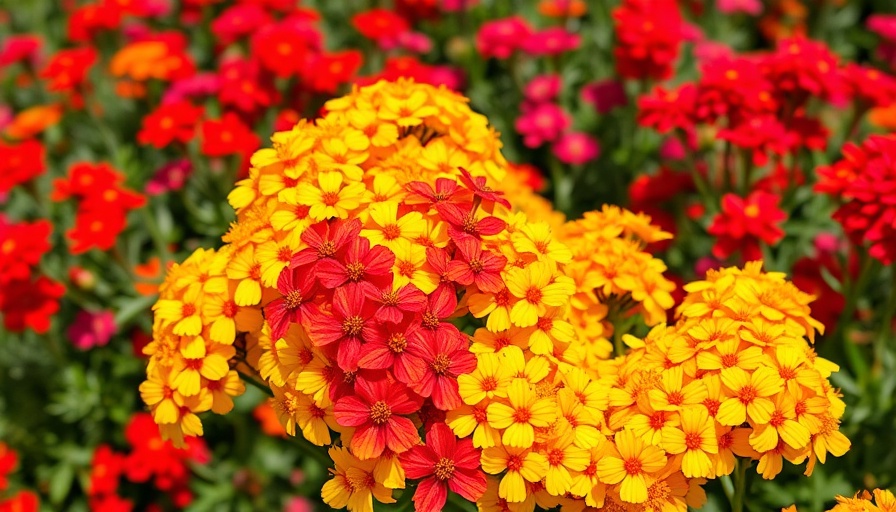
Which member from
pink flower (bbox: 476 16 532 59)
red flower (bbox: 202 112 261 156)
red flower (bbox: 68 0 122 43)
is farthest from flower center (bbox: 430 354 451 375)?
red flower (bbox: 68 0 122 43)

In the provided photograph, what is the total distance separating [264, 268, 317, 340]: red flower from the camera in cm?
155

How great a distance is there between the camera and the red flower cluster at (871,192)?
1992 millimetres

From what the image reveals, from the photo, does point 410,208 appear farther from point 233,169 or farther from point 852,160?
point 233,169

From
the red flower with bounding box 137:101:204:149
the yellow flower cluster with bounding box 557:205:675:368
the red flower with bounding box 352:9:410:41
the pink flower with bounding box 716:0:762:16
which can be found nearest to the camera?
the yellow flower cluster with bounding box 557:205:675:368

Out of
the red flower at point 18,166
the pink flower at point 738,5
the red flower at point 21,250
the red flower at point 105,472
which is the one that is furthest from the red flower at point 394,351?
the pink flower at point 738,5

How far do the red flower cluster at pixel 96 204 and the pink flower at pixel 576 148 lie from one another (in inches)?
64.2

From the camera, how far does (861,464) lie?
2.40 m

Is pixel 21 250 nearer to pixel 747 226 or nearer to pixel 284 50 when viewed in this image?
pixel 284 50

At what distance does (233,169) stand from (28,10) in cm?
242

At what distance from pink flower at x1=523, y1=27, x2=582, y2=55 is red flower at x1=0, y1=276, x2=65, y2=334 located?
1.98m

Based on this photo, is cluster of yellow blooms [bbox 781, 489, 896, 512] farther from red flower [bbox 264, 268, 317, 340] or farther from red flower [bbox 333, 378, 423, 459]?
red flower [bbox 264, 268, 317, 340]

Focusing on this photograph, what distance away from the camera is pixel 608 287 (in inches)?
73.8

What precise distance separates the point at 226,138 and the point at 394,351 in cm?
158

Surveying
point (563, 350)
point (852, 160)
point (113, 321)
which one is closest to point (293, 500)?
point (113, 321)
